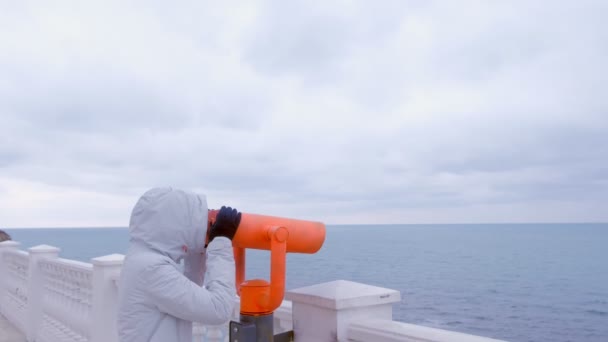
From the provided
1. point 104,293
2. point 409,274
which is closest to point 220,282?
point 104,293

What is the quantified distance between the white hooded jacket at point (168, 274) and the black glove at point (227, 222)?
0.18ft

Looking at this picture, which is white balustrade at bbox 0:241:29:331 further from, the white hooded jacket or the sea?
the sea

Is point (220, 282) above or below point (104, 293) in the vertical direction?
above

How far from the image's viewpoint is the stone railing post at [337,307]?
237 cm

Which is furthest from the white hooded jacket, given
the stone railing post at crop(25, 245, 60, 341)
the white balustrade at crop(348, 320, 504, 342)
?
the stone railing post at crop(25, 245, 60, 341)

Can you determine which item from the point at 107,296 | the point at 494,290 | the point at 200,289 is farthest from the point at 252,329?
the point at 494,290

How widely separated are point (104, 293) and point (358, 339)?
3.07 m

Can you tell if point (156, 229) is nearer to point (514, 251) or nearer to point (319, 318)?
point (319, 318)

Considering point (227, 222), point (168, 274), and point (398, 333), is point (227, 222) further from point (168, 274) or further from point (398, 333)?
point (398, 333)

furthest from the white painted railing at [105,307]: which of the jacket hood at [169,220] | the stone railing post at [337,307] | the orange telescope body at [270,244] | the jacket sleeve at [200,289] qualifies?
the jacket hood at [169,220]

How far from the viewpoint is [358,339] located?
2.31 meters

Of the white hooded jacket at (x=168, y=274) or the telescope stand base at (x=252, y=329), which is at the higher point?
the white hooded jacket at (x=168, y=274)

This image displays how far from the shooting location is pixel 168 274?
2279mm

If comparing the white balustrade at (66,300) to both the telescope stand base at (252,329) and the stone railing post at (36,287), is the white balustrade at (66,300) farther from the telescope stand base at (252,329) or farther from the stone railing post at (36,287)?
the telescope stand base at (252,329)
